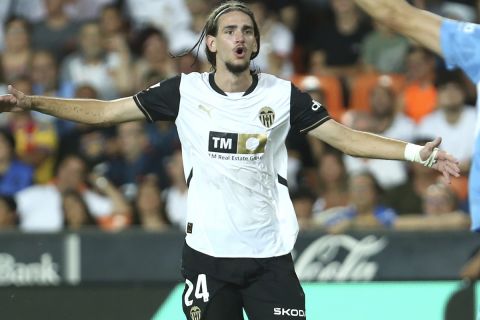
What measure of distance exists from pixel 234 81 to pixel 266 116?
0.80 feet

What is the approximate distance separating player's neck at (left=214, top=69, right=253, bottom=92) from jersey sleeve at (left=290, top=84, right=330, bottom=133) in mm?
239

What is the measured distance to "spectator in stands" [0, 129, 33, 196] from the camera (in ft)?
38.8

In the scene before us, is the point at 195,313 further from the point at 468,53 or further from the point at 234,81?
the point at 468,53

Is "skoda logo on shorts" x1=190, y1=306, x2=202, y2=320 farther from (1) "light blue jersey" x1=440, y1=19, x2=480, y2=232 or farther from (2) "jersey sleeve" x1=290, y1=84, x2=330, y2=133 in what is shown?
(1) "light blue jersey" x1=440, y1=19, x2=480, y2=232

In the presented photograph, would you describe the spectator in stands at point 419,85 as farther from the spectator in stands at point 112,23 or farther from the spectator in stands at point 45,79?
the spectator in stands at point 45,79

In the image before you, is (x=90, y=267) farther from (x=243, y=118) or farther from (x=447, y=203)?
(x=243, y=118)

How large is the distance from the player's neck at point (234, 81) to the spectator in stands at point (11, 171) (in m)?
6.17

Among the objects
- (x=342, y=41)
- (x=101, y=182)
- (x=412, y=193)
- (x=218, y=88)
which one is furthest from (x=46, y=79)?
(x=218, y=88)

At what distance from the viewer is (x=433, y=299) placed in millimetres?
7133

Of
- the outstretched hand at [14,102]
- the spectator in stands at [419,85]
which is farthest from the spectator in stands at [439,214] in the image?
the outstretched hand at [14,102]

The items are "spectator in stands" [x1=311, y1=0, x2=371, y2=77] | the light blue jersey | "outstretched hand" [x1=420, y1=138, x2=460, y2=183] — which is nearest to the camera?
the light blue jersey

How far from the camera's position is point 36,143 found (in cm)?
1217

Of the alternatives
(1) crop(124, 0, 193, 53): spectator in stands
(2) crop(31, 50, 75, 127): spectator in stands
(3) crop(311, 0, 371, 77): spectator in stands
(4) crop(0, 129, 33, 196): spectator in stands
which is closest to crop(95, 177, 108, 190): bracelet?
(4) crop(0, 129, 33, 196): spectator in stands

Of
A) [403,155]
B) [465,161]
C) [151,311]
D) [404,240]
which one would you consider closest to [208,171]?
[403,155]
